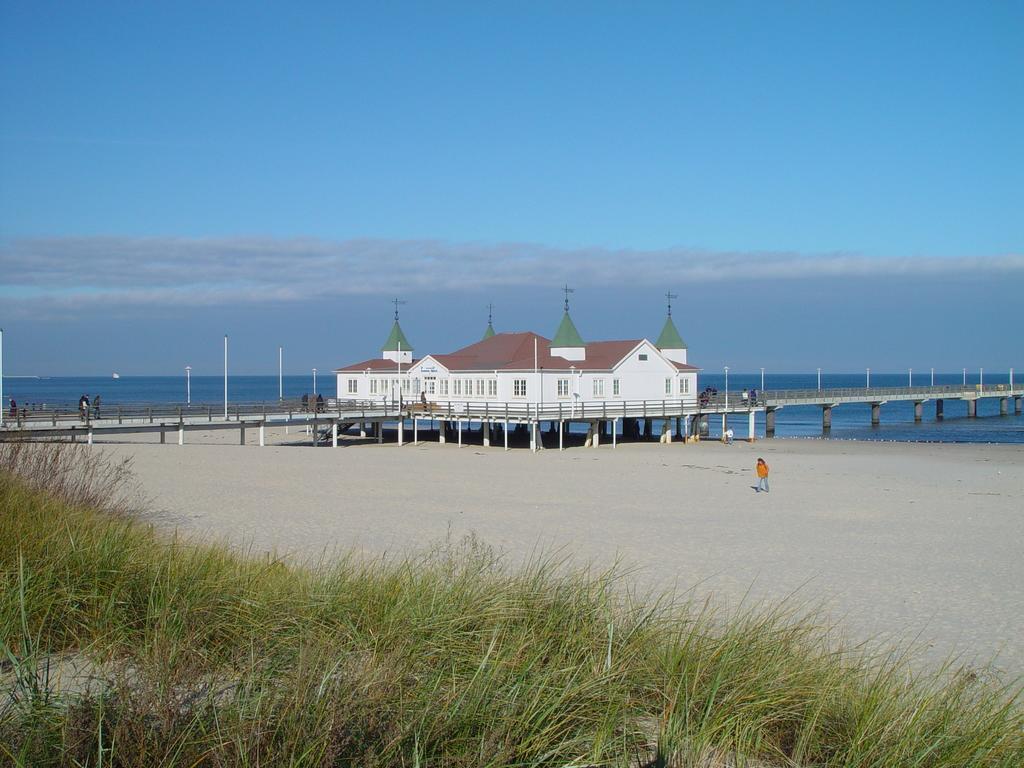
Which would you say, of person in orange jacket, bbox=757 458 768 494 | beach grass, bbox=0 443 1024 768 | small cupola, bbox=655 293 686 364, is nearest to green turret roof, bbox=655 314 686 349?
small cupola, bbox=655 293 686 364

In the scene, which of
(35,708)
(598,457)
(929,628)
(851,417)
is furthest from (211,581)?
(851,417)

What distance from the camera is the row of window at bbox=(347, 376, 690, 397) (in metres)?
43.7

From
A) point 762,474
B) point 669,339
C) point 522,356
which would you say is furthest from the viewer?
point 669,339

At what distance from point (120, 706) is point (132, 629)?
2192 millimetres

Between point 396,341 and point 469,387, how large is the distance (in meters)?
8.70

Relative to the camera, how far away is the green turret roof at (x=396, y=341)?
52453 millimetres

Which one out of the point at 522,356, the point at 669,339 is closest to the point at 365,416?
the point at 522,356

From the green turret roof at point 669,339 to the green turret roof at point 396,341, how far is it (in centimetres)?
1466

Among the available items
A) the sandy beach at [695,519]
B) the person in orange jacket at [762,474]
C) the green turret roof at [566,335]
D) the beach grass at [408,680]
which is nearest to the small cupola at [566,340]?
the green turret roof at [566,335]

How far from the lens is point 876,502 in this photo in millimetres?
23797

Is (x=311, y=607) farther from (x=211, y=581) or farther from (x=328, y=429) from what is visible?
(x=328, y=429)

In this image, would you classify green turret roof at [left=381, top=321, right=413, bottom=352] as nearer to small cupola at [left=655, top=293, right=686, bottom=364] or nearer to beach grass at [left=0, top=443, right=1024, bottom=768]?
small cupola at [left=655, top=293, right=686, bottom=364]

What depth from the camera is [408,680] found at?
5.30m

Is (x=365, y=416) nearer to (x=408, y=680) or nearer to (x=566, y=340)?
(x=566, y=340)
